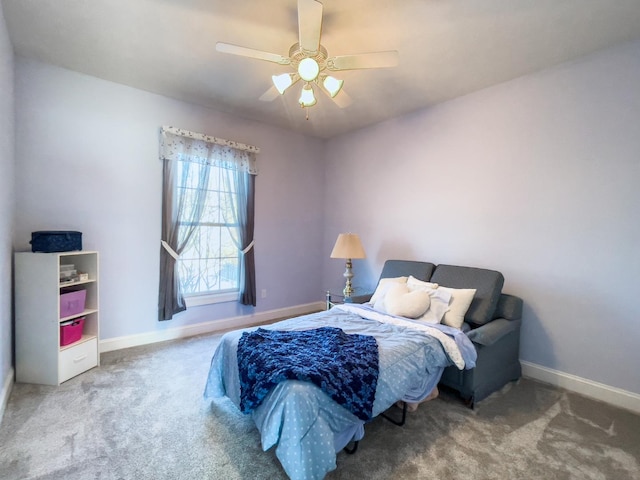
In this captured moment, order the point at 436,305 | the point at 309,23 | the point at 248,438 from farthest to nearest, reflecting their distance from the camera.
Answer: the point at 436,305 < the point at 248,438 < the point at 309,23

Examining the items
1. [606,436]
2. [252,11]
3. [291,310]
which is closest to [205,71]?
[252,11]

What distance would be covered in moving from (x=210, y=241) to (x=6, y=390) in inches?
82.1

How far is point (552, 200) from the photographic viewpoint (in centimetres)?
257

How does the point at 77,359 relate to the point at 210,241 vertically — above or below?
below

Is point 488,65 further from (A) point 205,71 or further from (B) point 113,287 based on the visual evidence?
(B) point 113,287

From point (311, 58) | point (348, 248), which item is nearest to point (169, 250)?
point (348, 248)

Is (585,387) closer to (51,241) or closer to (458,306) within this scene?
(458,306)

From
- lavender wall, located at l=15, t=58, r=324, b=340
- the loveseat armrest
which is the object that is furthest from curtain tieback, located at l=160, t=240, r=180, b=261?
the loveseat armrest

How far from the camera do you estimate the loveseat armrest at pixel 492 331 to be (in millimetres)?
2174

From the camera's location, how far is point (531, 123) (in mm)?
2682

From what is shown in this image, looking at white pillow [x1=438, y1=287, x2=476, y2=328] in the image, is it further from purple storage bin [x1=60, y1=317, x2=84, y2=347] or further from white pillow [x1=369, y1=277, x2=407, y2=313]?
purple storage bin [x1=60, y1=317, x2=84, y2=347]

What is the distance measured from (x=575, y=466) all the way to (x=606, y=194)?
193 centimetres

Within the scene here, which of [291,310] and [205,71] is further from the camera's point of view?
[291,310]

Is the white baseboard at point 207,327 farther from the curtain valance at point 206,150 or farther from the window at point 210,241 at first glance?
the curtain valance at point 206,150
